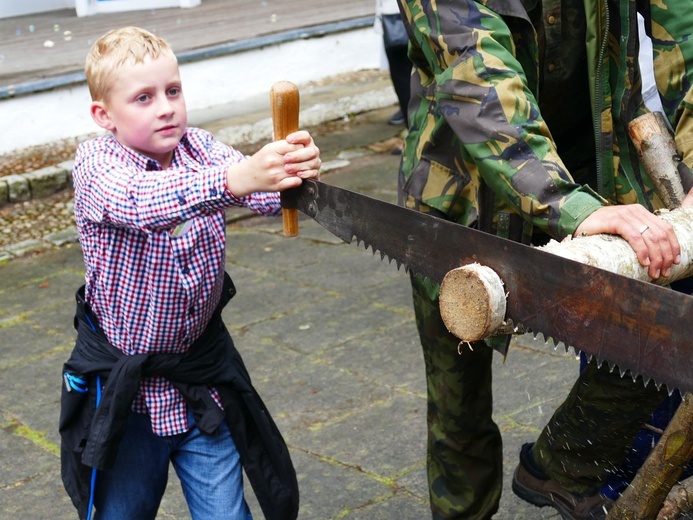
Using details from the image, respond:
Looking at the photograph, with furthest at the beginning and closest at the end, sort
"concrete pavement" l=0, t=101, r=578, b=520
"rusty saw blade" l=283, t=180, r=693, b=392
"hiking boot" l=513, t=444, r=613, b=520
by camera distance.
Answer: "concrete pavement" l=0, t=101, r=578, b=520 < "hiking boot" l=513, t=444, r=613, b=520 < "rusty saw blade" l=283, t=180, r=693, b=392

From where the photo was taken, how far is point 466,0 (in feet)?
8.99

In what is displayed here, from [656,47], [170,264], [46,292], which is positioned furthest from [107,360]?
[46,292]

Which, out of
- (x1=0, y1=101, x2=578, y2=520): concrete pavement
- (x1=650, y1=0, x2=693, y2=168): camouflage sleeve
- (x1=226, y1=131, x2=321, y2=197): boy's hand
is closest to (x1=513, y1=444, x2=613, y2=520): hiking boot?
(x1=0, y1=101, x2=578, y2=520): concrete pavement

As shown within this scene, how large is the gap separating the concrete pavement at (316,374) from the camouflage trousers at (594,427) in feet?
1.93

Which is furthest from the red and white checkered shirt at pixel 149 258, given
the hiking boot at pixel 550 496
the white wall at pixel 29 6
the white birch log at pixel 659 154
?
the white wall at pixel 29 6

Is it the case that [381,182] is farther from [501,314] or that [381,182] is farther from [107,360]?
[501,314]

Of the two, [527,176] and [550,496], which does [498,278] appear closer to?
[527,176]

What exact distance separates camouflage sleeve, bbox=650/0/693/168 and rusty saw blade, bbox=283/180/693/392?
73cm

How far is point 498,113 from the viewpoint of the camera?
262cm

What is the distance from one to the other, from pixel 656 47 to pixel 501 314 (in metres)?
1.03

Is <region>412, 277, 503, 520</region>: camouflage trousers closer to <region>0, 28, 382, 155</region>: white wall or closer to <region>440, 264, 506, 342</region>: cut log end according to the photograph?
<region>440, 264, 506, 342</region>: cut log end

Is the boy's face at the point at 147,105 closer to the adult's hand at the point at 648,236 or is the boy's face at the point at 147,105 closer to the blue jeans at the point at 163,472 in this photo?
the blue jeans at the point at 163,472

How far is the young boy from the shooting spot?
2871mm

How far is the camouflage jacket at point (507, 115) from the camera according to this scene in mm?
2557
